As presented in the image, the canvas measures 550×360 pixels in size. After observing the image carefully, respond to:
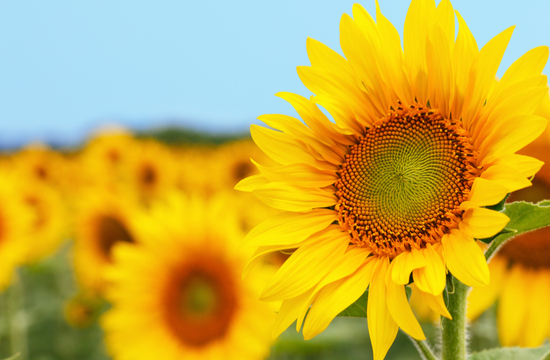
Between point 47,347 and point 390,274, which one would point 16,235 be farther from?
point 390,274

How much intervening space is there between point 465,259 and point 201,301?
2.44m

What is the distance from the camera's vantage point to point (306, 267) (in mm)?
1371

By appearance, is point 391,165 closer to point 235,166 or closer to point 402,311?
point 402,311

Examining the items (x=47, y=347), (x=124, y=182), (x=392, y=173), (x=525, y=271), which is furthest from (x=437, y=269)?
(x=47, y=347)

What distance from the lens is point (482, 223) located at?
3.75 feet

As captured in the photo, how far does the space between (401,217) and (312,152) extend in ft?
0.94

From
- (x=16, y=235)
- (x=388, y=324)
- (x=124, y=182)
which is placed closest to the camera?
(x=388, y=324)

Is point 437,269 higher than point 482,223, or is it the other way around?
point 482,223

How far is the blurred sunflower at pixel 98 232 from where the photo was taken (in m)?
4.81

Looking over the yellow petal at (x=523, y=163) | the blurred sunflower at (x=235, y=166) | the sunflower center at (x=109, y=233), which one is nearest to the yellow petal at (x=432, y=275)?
the yellow petal at (x=523, y=163)

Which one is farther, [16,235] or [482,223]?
[16,235]

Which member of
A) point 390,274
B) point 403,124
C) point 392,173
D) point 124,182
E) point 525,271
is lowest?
point 124,182

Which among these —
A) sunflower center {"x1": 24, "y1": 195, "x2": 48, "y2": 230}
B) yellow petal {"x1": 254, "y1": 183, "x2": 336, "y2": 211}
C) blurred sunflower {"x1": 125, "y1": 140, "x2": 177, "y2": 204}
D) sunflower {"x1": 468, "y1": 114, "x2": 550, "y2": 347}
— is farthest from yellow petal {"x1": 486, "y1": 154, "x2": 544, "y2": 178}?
blurred sunflower {"x1": 125, "y1": 140, "x2": 177, "y2": 204}

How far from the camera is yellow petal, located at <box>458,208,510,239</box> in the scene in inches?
43.0
